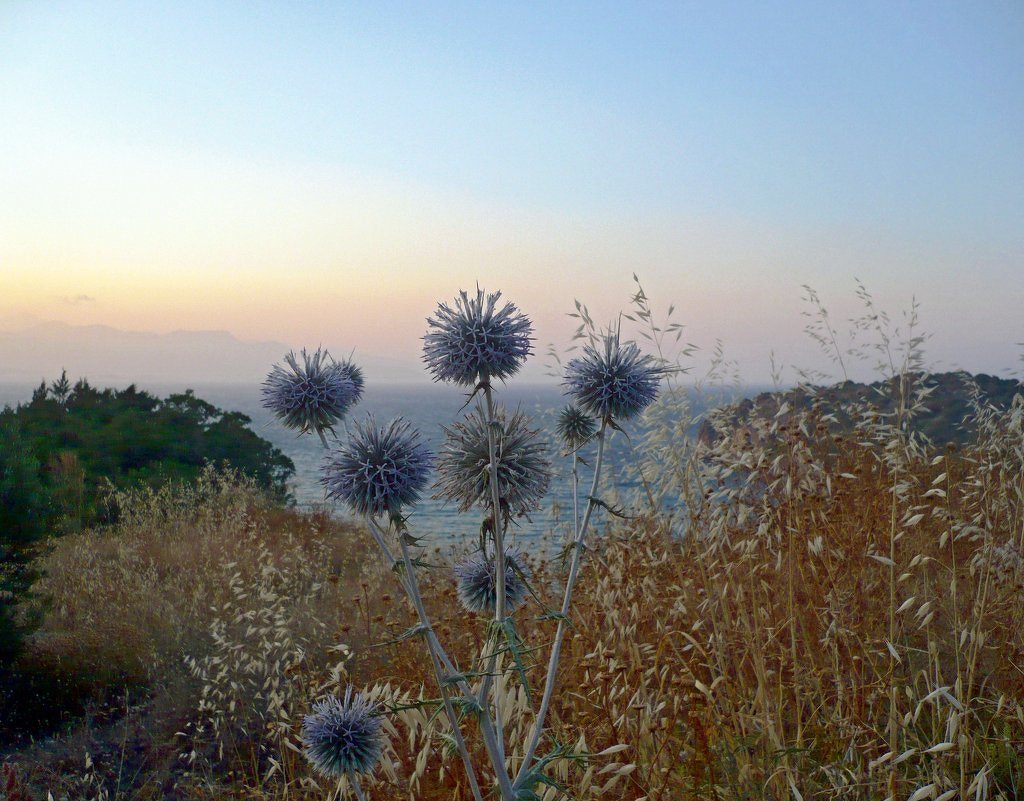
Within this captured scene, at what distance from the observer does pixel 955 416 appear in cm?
977

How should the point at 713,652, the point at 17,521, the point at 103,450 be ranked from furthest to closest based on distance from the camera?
the point at 103,450 < the point at 17,521 < the point at 713,652

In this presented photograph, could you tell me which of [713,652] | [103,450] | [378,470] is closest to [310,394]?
[378,470]

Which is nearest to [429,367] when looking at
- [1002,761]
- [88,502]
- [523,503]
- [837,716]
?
[523,503]

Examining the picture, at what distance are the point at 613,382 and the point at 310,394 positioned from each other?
1.11 m

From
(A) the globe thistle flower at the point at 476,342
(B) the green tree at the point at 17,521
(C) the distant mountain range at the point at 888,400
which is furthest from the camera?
(B) the green tree at the point at 17,521

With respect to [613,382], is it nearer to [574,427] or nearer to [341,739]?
[574,427]

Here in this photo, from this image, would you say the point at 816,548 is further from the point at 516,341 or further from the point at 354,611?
the point at 354,611

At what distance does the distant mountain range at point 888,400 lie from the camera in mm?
5189

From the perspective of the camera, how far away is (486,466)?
245 centimetres

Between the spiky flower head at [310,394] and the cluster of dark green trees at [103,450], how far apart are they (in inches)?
179

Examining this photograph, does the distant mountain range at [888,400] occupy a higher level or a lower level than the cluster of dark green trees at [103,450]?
higher

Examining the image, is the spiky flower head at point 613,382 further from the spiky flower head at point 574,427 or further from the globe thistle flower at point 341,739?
the globe thistle flower at point 341,739

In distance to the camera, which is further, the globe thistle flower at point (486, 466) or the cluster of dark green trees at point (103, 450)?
the cluster of dark green trees at point (103, 450)

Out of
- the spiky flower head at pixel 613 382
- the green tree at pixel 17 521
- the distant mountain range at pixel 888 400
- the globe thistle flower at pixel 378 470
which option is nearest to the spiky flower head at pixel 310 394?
the globe thistle flower at pixel 378 470
